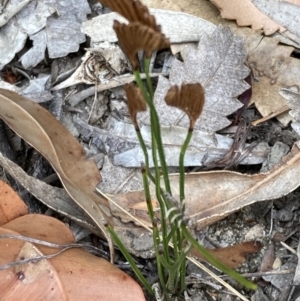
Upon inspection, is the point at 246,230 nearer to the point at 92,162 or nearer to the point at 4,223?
the point at 92,162

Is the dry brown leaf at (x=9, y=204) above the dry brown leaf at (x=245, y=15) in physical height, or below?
below

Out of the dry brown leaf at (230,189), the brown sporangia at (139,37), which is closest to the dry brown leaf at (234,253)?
the dry brown leaf at (230,189)

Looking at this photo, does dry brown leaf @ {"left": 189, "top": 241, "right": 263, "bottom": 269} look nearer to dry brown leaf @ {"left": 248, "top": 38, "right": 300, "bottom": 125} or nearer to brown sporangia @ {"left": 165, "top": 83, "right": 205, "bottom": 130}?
dry brown leaf @ {"left": 248, "top": 38, "right": 300, "bottom": 125}

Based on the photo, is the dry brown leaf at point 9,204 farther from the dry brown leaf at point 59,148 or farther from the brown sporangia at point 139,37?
the brown sporangia at point 139,37

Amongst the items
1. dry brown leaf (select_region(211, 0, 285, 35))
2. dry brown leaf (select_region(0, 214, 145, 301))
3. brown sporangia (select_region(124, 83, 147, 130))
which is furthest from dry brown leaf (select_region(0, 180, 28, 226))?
dry brown leaf (select_region(211, 0, 285, 35))

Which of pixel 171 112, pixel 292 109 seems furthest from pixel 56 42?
pixel 292 109

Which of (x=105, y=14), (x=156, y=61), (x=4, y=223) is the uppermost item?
(x=105, y=14)
